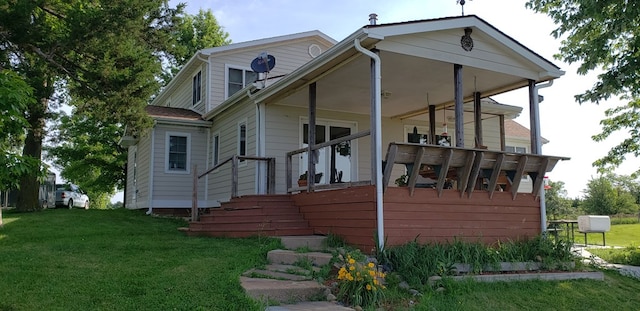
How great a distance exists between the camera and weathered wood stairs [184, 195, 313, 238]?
877cm

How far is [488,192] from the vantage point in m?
7.95

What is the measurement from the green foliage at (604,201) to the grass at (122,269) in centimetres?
3272

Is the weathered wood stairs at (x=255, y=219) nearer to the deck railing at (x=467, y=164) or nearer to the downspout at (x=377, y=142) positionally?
the downspout at (x=377, y=142)

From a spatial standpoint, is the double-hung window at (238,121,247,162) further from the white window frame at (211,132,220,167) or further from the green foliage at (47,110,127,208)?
the green foliage at (47,110,127,208)

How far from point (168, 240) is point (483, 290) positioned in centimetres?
530

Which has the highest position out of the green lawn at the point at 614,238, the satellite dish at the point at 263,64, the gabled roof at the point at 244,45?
the gabled roof at the point at 244,45

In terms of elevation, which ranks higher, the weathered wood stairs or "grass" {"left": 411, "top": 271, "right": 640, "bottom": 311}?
the weathered wood stairs

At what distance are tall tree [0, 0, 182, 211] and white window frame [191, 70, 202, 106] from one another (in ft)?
12.1

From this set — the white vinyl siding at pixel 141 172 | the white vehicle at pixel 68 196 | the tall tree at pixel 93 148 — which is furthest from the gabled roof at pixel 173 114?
the white vehicle at pixel 68 196

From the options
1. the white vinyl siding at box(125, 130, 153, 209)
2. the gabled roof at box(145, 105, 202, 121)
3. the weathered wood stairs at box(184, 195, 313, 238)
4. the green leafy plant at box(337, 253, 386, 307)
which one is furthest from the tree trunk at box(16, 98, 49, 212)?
the green leafy plant at box(337, 253, 386, 307)

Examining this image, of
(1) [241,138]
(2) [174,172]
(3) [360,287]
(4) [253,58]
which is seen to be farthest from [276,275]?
(4) [253,58]

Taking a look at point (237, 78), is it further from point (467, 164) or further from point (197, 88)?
point (467, 164)

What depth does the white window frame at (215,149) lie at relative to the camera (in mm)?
13745

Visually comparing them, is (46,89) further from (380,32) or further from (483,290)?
(483,290)
